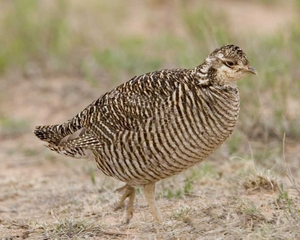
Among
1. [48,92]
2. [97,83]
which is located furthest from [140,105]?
[48,92]

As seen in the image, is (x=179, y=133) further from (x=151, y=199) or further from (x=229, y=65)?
(x=151, y=199)

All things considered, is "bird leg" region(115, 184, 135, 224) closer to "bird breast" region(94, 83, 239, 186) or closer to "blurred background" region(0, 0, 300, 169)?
"bird breast" region(94, 83, 239, 186)

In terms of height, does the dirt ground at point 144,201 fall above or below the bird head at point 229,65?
below

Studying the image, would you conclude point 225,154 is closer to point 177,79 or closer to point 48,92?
point 177,79

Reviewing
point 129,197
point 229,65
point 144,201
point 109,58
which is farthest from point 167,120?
point 109,58

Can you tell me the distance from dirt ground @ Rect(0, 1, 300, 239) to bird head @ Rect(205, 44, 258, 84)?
0.77 metres

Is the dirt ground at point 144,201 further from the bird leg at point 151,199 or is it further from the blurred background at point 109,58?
the blurred background at point 109,58

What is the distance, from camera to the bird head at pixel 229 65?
5301 mm

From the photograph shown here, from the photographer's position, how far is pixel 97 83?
35.6ft

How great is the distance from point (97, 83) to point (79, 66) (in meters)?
1.61

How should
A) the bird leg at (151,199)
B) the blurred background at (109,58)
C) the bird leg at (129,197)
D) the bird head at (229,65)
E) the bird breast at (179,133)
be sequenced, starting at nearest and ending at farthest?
the bird breast at (179,133) < the bird head at (229,65) < the bird leg at (151,199) < the bird leg at (129,197) < the blurred background at (109,58)

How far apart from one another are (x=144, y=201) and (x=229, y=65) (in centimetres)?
184

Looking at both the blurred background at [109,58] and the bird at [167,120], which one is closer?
the bird at [167,120]

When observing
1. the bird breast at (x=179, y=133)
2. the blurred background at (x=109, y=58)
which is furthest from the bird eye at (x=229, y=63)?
the blurred background at (x=109, y=58)
